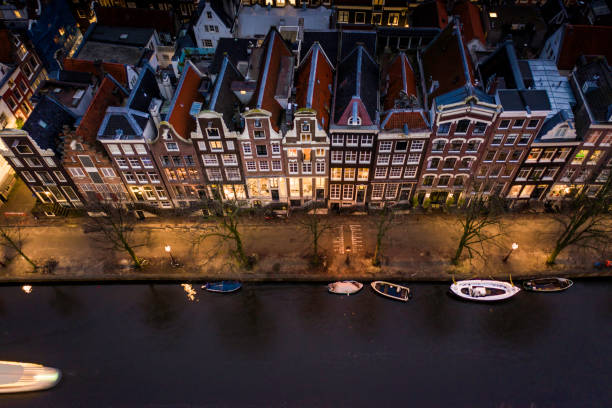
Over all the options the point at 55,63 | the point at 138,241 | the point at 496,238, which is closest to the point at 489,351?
the point at 496,238

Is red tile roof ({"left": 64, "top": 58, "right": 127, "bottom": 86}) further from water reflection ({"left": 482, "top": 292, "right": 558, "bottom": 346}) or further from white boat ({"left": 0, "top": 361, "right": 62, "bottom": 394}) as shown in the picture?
water reflection ({"left": 482, "top": 292, "right": 558, "bottom": 346})

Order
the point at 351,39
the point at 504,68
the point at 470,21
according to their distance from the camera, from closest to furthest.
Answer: the point at 504,68 → the point at 351,39 → the point at 470,21

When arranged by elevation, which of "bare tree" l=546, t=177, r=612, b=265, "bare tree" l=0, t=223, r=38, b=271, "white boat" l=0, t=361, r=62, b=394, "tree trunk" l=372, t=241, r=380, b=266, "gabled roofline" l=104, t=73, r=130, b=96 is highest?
"bare tree" l=546, t=177, r=612, b=265

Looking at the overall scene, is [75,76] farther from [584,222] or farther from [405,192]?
[584,222]

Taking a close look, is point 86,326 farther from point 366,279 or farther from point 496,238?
point 496,238

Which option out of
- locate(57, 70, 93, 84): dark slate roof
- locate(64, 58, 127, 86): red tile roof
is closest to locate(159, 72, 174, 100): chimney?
locate(64, 58, 127, 86): red tile roof

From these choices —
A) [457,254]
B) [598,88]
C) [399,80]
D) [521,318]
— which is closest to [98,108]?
[399,80]
